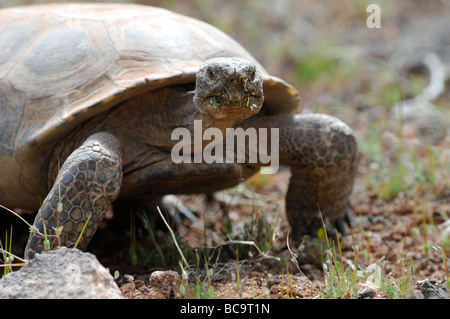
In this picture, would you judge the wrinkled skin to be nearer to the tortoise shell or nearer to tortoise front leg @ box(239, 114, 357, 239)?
tortoise front leg @ box(239, 114, 357, 239)

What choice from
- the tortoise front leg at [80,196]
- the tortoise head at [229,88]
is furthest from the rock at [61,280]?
the tortoise head at [229,88]

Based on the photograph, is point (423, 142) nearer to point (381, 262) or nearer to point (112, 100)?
point (381, 262)

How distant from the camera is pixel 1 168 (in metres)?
3.65

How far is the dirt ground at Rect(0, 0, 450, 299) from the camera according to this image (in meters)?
3.02

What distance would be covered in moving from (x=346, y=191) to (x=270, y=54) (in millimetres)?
4772

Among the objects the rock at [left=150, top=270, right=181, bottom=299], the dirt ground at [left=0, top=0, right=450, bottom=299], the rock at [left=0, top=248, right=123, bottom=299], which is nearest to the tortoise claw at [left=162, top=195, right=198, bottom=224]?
the dirt ground at [left=0, top=0, right=450, bottom=299]

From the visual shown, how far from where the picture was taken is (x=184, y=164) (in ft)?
12.0

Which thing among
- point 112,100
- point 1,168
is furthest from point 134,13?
point 1,168

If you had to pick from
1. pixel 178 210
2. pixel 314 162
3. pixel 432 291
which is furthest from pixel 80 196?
pixel 178 210

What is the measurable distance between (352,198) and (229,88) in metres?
2.51

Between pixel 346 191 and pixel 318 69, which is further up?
pixel 318 69

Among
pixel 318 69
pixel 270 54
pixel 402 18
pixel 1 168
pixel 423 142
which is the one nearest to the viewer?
pixel 1 168

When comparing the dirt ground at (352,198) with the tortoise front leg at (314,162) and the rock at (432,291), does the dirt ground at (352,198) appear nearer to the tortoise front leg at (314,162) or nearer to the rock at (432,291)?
the rock at (432,291)

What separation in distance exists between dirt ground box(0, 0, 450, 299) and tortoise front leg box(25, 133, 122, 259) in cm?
37
